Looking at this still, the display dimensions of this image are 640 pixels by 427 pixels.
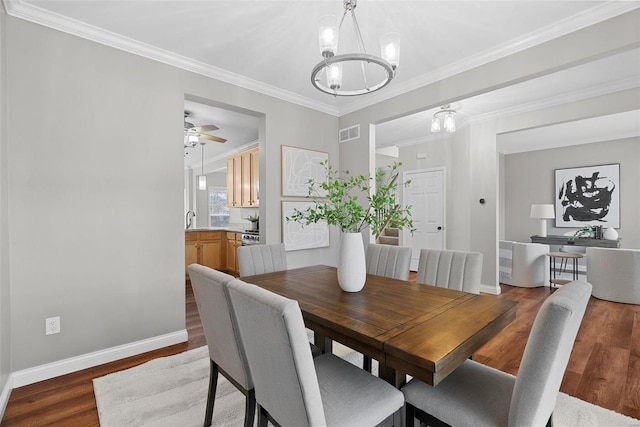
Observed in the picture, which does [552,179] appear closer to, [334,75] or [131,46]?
[334,75]

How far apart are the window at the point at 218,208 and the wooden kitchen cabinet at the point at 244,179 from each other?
2693 millimetres

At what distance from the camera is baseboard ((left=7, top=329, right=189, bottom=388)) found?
2.17m

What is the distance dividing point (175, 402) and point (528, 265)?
16.8 ft

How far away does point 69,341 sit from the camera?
234 cm

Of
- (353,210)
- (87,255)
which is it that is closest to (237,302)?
(353,210)

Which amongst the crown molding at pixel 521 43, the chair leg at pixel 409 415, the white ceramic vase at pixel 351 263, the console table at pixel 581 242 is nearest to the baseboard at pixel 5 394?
the white ceramic vase at pixel 351 263

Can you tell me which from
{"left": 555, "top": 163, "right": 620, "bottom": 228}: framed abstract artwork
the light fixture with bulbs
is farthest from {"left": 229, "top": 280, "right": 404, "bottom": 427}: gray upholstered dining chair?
{"left": 555, "top": 163, "right": 620, "bottom": 228}: framed abstract artwork

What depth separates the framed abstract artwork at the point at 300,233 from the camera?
369 cm

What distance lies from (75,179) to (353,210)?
2.17m

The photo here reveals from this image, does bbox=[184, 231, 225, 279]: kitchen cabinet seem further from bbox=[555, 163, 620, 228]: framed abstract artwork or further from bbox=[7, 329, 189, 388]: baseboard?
bbox=[555, 163, 620, 228]: framed abstract artwork

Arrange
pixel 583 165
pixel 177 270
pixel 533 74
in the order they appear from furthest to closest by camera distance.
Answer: pixel 583 165 < pixel 177 270 < pixel 533 74

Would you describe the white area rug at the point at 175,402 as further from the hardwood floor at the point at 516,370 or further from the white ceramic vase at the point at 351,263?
the white ceramic vase at the point at 351,263

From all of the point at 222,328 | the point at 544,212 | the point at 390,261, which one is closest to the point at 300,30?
the point at 390,261

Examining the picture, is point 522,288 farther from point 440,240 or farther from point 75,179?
point 75,179
